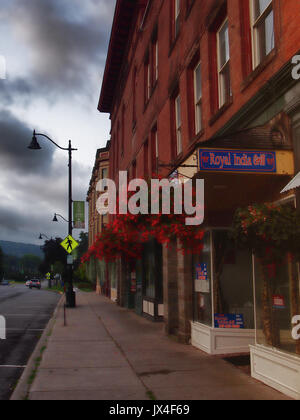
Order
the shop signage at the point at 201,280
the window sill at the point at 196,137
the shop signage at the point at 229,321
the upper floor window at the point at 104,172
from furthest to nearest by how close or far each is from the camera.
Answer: the upper floor window at the point at 104,172 → the window sill at the point at 196,137 → the shop signage at the point at 201,280 → the shop signage at the point at 229,321

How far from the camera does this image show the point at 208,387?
8148mm

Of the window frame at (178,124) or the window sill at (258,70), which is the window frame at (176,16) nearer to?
the window frame at (178,124)

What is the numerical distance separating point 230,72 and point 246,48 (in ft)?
2.56

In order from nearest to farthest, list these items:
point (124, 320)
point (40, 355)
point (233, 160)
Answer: point (233, 160) < point (40, 355) < point (124, 320)

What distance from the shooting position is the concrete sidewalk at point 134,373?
772cm

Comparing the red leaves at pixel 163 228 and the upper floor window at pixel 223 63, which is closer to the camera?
the red leaves at pixel 163 228

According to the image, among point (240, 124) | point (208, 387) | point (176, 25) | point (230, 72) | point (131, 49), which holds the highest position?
point (131, 49)

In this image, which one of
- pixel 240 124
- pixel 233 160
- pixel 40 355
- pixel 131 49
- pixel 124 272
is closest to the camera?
pixel 233 160

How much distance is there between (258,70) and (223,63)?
3034mm

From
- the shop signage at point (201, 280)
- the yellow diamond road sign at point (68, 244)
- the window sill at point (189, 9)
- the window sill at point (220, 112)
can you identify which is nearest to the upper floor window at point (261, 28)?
the window sill at point (220, 112)

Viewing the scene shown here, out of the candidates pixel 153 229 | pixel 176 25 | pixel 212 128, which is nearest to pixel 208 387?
pixel 153 229

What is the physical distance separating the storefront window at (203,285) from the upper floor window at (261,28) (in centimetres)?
449

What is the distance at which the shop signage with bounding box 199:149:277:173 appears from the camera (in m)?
7.96

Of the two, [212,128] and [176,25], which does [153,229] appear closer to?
[212,128]
